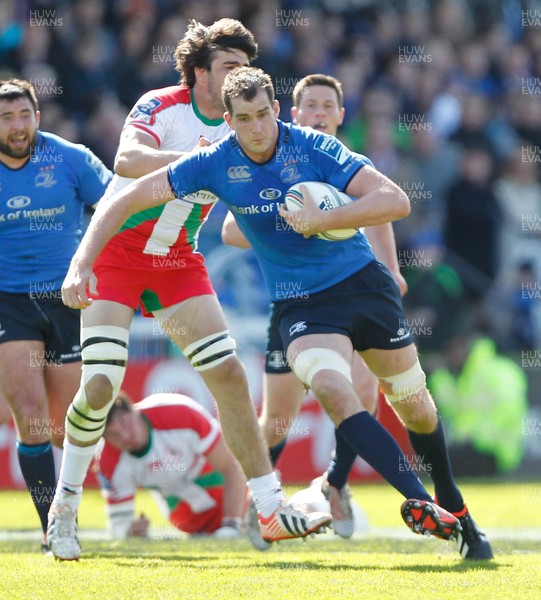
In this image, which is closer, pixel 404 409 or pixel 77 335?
pixel 404 409

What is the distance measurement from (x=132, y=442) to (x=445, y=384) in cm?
519

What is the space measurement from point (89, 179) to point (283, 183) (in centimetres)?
197

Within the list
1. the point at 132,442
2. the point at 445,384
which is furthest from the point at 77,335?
the point at 445,384

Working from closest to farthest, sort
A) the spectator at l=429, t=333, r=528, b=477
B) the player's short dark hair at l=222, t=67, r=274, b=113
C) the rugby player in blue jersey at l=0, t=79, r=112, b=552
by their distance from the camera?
the player's short dark hair at l=222, t=67, r=274, b=113 < the rugby player in blue jersey at l=0, t=79, r=112, b=552 < the spectator at l=429, t=333, r=528, b=477

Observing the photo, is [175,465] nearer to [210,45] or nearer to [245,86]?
[210,45]

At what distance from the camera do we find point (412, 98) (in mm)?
16609

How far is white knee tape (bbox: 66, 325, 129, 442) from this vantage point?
659 centimetres

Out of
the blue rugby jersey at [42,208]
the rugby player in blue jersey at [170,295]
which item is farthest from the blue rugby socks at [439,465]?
the blue rugby jersey at [42,208]

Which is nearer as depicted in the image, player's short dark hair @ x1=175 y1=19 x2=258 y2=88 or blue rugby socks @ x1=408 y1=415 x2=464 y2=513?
blue rugby socks @ x1=408 y1=415 x2=464 y2=513

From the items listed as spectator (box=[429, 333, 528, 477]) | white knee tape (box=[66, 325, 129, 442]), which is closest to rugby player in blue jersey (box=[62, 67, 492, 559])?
white knee tape (box=[66, 325, 129, 442])

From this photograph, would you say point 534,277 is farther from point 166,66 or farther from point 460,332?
point 166,66

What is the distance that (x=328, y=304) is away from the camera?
19.8 feet

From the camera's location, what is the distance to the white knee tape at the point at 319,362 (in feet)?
19.0

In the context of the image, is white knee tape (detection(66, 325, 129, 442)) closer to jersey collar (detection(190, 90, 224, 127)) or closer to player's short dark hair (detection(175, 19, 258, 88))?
jersey collar (detection(190, 90, 224, 127))
